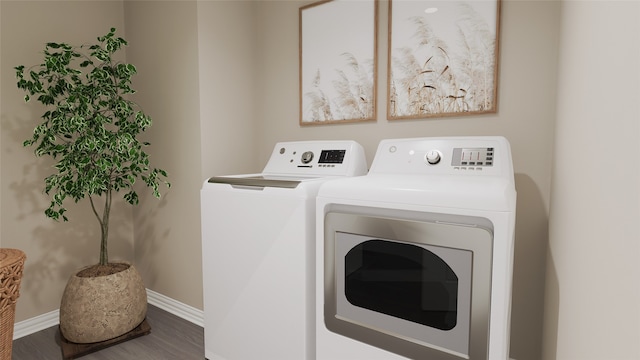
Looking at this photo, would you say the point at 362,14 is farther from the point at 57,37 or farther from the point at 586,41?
the point at 57,37

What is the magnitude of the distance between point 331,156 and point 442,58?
29.9 inches

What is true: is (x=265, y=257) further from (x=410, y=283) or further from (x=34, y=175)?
(x=34, y=175)

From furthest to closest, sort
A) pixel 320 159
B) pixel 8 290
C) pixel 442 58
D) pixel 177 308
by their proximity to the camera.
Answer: pixel 177 308, pixel 320 159, pixel 442 58, pixel 8 290

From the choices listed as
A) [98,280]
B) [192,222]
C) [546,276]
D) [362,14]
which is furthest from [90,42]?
→ [546,276]

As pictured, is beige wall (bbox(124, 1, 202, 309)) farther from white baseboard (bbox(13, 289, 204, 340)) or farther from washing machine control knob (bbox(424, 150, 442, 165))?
washing machine control knob (bbox(424, 150, 442, 165))

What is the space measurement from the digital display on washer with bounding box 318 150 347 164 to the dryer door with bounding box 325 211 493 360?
54cm

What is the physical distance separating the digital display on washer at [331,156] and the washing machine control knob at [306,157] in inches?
2.7

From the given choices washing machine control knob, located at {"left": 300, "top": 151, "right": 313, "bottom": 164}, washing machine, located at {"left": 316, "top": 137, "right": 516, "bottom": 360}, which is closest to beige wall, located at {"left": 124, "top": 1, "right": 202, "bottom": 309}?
washing machine control knob, located at {"left": 300, "top": 151, "right": 313, "bottom": 164}

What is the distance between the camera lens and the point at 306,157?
1980 mm

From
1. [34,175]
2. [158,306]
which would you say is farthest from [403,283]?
[34,175]

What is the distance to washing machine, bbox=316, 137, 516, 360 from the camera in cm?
106

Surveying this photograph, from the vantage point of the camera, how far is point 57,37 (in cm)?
225

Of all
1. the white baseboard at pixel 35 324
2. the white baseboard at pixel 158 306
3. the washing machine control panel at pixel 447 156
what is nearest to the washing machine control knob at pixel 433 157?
the washing machine control panel at pixel 447 156

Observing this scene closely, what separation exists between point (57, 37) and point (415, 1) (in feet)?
7.30
